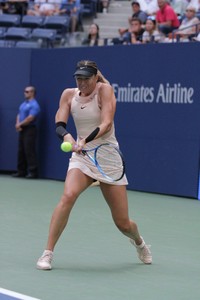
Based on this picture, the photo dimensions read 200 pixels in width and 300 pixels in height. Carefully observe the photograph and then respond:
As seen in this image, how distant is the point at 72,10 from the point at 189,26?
549cm

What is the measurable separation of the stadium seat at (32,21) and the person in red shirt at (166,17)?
4.03 metres

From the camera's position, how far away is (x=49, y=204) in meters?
12.5

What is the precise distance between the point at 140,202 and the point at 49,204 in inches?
60.2

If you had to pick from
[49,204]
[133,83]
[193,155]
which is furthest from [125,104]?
[49,204]

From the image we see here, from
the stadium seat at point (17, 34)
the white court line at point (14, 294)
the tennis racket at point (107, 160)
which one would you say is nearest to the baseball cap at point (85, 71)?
the tennis racket at point (107, 160)

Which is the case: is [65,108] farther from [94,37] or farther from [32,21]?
[32,21]

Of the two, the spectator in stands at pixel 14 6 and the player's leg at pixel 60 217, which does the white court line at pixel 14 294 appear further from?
the spectator in stands at pixel 14 6

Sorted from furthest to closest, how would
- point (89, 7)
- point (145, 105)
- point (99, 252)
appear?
point (89, 7), point (145, 105), point (99, 252)

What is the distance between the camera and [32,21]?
19.6 metres

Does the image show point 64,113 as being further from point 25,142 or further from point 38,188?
point 25,142

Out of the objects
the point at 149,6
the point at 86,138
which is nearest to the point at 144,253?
the point at 86,138

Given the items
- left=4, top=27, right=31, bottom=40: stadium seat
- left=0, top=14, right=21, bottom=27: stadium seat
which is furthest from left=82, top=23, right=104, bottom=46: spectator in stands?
left=0, top=14, right=21, bottom=27: stadium seat

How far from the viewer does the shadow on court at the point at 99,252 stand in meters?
6.48

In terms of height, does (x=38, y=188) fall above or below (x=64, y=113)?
below
